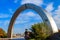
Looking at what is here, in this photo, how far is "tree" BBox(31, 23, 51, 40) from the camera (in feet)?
66.6

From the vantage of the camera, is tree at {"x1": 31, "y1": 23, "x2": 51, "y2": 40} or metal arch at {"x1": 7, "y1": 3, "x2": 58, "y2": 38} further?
metal arch at {"x1": 7, "y1": 3, "x2": 58, "y2": 38}

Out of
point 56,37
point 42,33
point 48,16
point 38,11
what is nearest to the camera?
point 56,37

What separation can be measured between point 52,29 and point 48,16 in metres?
1.67

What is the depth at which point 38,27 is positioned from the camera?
2066 centimetres

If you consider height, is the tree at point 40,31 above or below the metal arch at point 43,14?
below

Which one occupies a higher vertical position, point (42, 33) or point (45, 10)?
point (45, 10)

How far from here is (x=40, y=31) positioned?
2036 cm

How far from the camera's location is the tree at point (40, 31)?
800 inches

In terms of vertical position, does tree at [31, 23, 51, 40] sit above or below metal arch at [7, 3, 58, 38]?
below

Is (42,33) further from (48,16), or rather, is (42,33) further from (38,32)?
(48,16)

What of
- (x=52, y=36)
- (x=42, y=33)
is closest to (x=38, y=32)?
(x=42, y=33)

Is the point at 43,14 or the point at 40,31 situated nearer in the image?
the point at 40,31

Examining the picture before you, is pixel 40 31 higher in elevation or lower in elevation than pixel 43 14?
lower

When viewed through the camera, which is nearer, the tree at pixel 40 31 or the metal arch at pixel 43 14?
the tree at pixel 40 31
